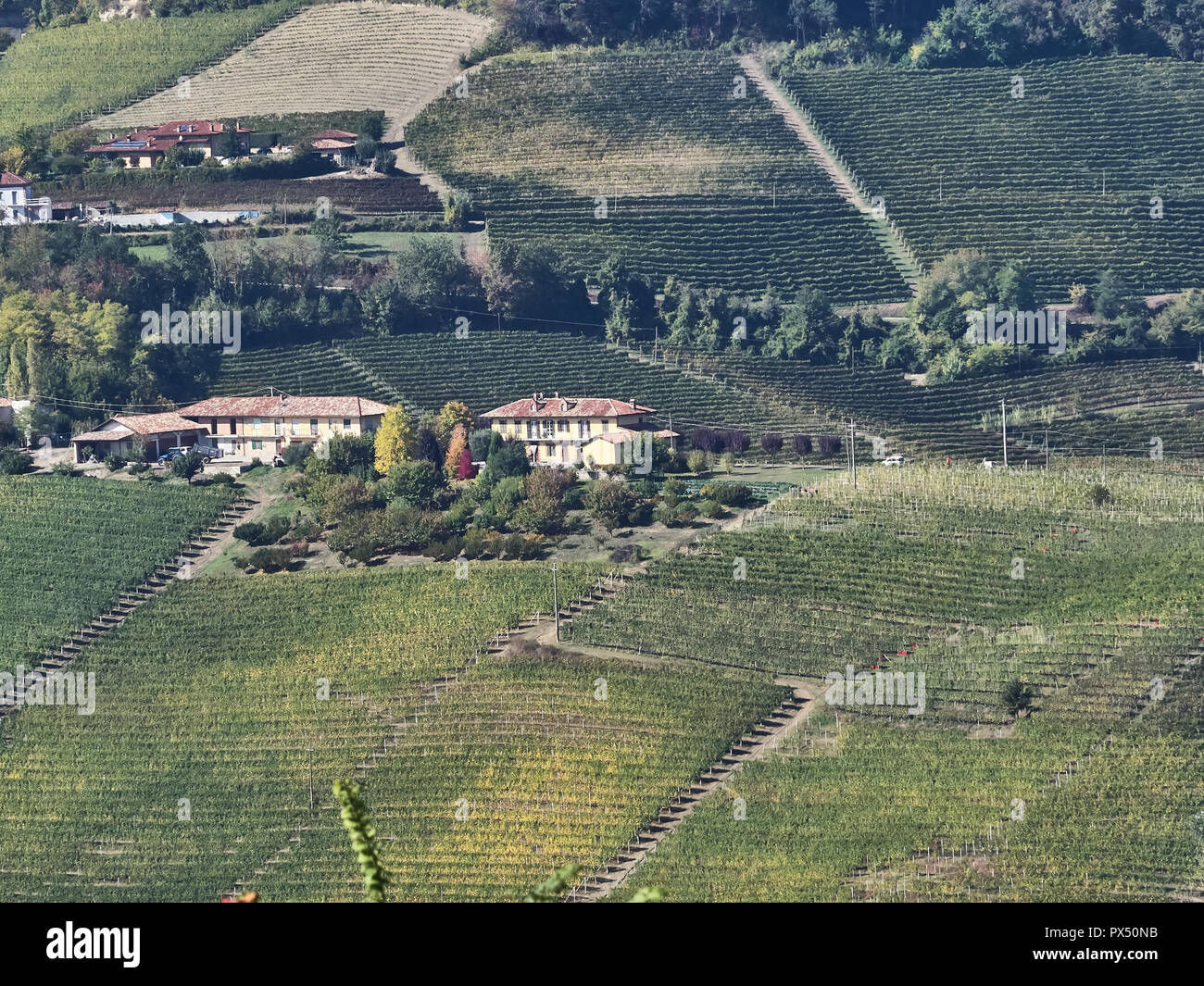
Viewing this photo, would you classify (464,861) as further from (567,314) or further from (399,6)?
(399,6)

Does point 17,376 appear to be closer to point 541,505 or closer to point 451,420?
point 451,420

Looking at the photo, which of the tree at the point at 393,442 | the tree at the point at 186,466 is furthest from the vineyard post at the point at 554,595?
the tree at the point at 186,466

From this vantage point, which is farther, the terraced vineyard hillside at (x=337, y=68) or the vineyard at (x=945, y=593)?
the terraced vineyard hillside at (x=337, y=68)

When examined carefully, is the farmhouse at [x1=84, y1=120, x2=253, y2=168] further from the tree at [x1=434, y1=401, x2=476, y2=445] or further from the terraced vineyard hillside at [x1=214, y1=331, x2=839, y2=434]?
the tree at [x1=434, y1=401, x2=476, y2=445]

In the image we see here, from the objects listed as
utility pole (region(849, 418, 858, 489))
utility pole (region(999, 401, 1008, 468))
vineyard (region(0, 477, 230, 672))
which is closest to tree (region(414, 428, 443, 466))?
vineyard (region(0, 477, 230, 672))

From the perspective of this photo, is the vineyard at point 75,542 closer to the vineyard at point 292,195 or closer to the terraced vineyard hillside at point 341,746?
the terraced vineyard hillside at point 341,746
